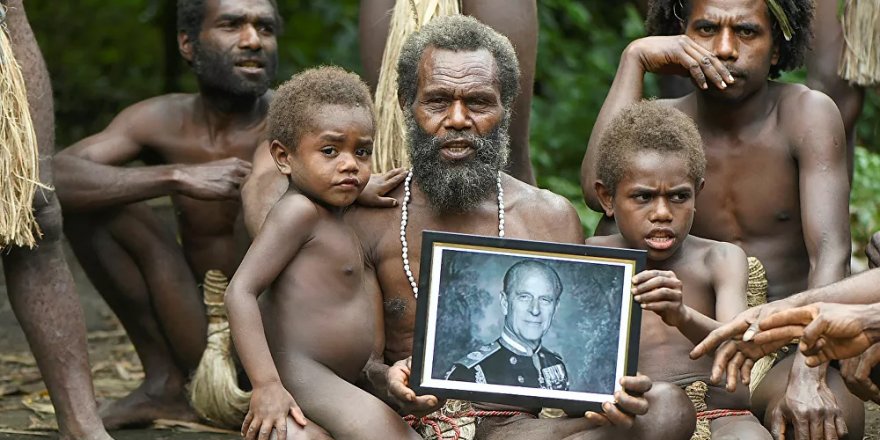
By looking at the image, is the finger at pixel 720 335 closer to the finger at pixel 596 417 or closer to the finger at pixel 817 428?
the finger at pixel 596 417

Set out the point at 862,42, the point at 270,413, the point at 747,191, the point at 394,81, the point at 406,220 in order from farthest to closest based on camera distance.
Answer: the point at 862,42 → the point at 394,81 → the point at 747,191 → the point at 406,220 → the point at 270,413

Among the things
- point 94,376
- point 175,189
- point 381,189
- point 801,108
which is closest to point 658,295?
point 381,189

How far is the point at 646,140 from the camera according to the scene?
14.0 feet

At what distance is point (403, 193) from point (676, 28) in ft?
4.09

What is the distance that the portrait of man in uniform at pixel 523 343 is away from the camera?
12.4 feet

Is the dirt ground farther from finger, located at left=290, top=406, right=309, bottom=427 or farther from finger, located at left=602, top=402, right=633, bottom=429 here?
finger, located at left=602, top=402, right=633, bottom=429

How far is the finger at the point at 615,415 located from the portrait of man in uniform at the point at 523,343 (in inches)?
4.4

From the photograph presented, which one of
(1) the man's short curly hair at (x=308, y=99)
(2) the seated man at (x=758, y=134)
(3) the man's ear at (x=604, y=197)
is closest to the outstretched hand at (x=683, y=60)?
(2) the seated man at (x=758, y=134)

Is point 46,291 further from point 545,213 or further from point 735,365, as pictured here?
point 735,365

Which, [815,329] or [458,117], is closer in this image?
[815,329]

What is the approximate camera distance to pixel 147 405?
5301mm

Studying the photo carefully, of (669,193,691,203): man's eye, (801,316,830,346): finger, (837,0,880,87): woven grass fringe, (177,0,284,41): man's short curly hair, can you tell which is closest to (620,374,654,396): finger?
(801,316,830,346): finger

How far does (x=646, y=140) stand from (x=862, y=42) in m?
1.64

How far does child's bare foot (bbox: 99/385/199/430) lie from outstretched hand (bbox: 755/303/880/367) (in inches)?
92.7
